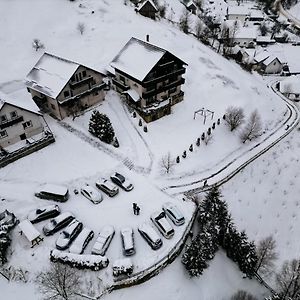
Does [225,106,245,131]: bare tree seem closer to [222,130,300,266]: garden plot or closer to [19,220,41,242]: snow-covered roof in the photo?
[222,130,300,266]: garden plot

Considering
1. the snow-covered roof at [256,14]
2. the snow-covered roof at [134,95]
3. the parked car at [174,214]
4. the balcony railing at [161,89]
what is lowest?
the parked car at [174,214]

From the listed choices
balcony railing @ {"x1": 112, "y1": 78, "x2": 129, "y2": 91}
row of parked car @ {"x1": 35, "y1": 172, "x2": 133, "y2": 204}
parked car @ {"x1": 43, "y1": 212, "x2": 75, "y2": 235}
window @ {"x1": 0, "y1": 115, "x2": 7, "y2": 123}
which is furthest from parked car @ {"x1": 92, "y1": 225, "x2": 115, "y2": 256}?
balcony railing @ {"x1": 112, "y1": 78, "x2": 129, "y2": 91}

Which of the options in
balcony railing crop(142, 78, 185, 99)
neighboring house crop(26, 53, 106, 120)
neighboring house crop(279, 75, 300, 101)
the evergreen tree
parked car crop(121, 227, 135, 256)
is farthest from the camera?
neighboring house crop(279, 75, 300, 101)

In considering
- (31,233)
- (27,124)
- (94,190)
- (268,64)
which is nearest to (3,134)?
(27,124)

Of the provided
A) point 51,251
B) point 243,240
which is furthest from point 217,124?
point 51,251

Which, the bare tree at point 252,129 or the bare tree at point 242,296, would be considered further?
the bare tree at point 252,129

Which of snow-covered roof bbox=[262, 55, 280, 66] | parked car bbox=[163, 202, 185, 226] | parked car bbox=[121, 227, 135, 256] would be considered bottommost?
parked car bbox=[121, 227, 135, 256]

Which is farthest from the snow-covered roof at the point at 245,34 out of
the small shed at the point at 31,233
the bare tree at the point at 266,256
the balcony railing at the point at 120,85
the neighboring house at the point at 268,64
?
the small shed at the point at 31,233

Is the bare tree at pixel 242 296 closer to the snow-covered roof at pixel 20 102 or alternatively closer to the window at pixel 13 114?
the snow-covered roof at pixel 20 102
